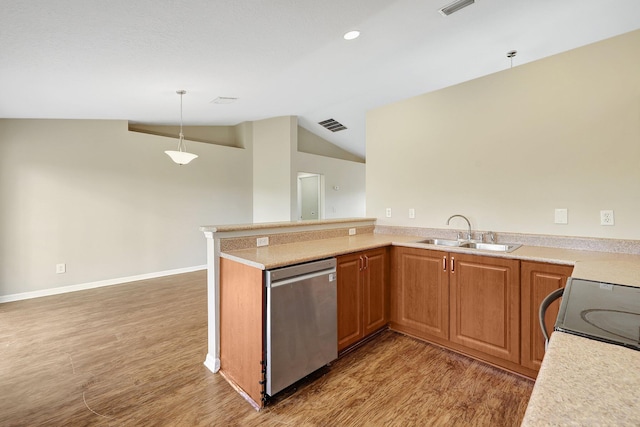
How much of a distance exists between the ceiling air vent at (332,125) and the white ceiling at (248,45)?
1.90m

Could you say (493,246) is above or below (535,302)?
above

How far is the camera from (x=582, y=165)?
2.26 metres

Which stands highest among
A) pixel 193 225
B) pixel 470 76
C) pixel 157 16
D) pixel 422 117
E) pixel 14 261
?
pixel 470 76

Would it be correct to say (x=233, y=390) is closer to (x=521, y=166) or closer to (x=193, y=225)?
(x=521, y=166)

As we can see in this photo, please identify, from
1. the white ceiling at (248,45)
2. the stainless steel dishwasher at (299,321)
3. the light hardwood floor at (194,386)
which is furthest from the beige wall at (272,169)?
the stainless steel dishwasher at (299,321)

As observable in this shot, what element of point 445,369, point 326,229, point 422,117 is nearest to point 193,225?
point 326,229

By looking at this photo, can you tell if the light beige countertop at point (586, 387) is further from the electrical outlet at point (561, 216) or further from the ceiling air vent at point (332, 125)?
the ceiling air vent at point (332, 125)

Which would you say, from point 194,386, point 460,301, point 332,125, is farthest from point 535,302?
point 332,125

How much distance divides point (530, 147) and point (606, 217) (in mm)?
754

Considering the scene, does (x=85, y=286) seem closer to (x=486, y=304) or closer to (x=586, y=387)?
(x=486, y=304)

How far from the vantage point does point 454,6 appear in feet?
7.21

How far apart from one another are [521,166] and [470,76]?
187 cm

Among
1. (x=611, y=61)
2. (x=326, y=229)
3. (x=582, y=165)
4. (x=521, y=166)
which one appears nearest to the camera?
(x=611, y=61)

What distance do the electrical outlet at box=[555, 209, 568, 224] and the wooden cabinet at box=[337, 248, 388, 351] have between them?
1.40 metres
